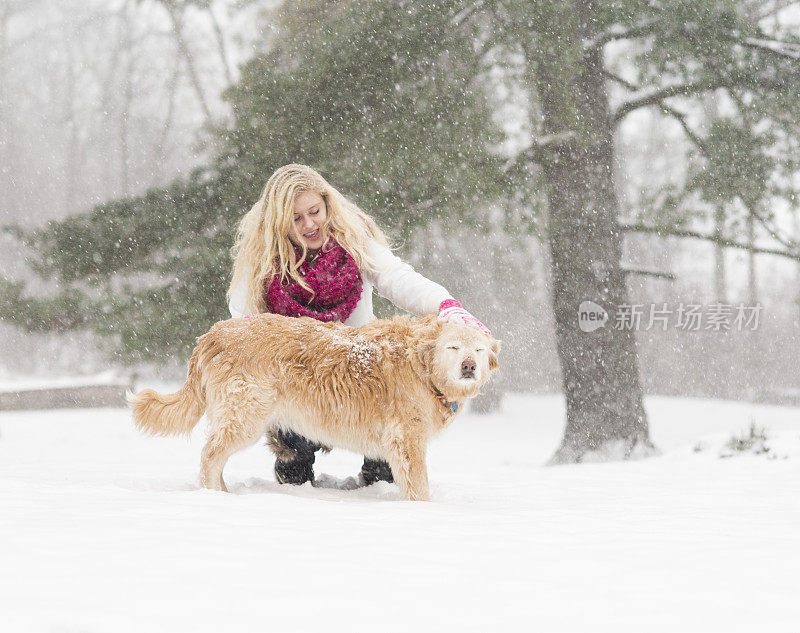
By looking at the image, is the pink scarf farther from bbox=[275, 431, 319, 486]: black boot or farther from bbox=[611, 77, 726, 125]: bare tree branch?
bbox=[611, 77, 726, 125]: bare tree branch

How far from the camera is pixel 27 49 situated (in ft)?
78.7

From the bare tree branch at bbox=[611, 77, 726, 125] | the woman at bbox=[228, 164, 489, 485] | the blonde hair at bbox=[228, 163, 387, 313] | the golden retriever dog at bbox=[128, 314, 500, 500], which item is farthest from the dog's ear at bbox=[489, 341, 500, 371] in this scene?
the bare tree branch at bbox=[611, 77, 726, 125]

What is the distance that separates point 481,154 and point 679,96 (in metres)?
2.39

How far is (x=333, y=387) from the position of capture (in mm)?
3334

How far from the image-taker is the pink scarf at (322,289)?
145 inches

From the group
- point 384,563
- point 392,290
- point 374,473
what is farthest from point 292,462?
point 384,563

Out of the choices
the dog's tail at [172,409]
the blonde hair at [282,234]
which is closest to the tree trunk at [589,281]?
the blonde hair at [282,234]

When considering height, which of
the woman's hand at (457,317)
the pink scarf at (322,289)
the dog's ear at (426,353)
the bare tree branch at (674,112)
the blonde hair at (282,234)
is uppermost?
the bare tree branch at (674,112)

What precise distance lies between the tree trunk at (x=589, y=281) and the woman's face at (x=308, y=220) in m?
3.95

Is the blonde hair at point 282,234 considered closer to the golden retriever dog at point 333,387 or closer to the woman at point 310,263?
the woman at point 310,263

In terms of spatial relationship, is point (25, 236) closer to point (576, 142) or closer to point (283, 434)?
point (283, 434)

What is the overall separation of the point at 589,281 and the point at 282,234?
170 inches

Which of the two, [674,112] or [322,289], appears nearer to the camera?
[322,289]

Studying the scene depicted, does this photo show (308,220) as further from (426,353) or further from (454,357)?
(454,357)
